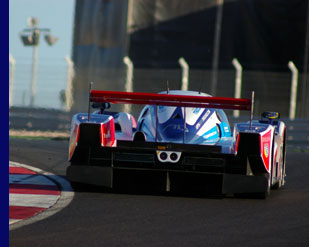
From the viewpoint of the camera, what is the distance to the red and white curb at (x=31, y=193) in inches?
281

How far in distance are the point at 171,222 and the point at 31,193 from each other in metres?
2.28

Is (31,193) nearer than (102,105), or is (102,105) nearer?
(31,193)

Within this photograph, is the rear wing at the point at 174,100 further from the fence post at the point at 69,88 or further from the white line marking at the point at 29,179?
the fence post at the point at 69,88

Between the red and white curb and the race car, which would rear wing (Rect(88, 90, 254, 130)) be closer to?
the race car

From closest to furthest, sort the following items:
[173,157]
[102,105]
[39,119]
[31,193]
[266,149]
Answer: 1. [173,157]
2. [266,149]
3. [31,193]
4. [102,105]
5. [39,119]

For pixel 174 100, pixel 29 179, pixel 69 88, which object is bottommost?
pixel 29 179

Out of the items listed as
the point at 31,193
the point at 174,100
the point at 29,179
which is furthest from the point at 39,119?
the point at 174,100

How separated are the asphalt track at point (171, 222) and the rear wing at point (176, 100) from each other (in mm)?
1007

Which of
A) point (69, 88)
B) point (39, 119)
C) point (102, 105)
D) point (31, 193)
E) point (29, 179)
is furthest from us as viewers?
point (69, 88)

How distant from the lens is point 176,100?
8.11m

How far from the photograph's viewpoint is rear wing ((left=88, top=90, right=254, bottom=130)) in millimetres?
8055

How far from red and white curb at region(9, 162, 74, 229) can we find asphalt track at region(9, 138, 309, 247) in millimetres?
236

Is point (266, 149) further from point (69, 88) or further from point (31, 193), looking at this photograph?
point (69, 88)

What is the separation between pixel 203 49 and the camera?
25469mm
